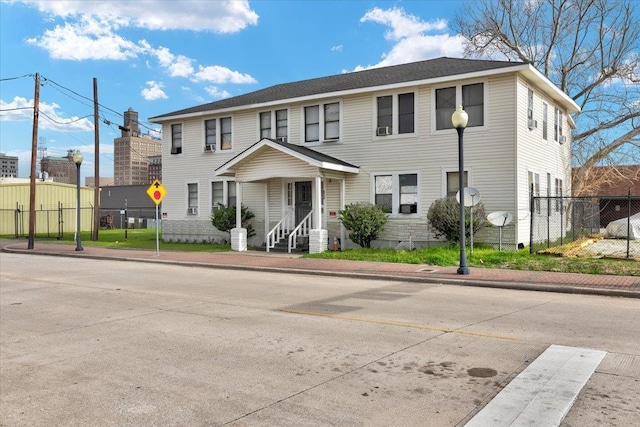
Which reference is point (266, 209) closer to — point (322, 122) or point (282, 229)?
point (282, 229)

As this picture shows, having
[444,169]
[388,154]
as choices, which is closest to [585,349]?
[444,169]

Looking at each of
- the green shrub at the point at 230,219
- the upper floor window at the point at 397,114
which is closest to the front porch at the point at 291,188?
the green shrub at the point at 230,219

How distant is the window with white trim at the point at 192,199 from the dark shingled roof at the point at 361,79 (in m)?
3.80

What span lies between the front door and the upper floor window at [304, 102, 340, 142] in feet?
6.71

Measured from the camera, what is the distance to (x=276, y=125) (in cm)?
2444

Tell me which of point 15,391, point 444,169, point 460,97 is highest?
point 460,97

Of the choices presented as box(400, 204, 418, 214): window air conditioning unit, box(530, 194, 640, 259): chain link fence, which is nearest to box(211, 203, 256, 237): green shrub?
box(400, 204, 418, 214): window air conditioning unit

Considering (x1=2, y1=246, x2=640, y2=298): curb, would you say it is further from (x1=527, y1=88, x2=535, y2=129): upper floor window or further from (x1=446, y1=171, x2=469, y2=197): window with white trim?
(x1=527, y1=88, x2=535, y2=129): upper floor window

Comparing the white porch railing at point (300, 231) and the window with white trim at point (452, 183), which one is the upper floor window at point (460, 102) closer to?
the window with white trim at point (452, 183)

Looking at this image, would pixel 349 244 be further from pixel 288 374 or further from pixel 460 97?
pixel 288 374

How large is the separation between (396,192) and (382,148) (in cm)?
192

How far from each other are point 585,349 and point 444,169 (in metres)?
14.0

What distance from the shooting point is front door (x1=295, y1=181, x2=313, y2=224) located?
75.8 ft

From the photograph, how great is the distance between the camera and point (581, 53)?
32406 mm
